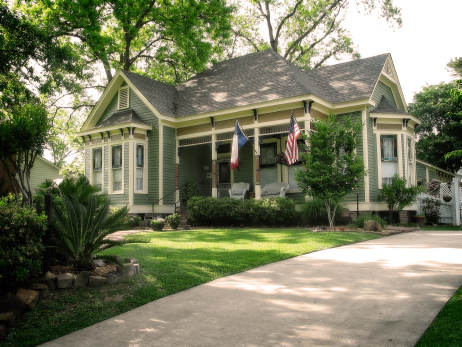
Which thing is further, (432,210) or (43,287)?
(432,210)

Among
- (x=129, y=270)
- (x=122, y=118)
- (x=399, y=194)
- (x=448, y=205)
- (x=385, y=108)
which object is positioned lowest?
(x=129, y=270)

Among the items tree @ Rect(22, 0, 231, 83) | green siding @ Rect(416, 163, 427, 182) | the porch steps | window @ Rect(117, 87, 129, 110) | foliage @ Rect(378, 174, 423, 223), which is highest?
tree @ Rect(22, 0, 231, 83)

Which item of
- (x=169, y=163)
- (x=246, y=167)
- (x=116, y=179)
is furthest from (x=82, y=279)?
(x=246, y=167)

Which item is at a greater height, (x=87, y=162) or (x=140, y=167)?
(x=87, y=162)

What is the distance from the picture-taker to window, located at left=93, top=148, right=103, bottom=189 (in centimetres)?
2008

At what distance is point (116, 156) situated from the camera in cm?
1936

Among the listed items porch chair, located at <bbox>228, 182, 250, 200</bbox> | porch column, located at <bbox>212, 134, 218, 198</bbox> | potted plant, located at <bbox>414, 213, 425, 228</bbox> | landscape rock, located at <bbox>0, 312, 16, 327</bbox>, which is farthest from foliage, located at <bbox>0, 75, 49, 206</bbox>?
potted plant, located at <bbox>414, 213, 425, 228</bbox>

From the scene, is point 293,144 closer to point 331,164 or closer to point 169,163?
point 331,164

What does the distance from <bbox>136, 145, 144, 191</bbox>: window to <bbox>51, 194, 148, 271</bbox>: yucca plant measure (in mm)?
12885

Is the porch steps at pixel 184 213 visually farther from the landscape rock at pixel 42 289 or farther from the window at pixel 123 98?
the landscape rock at pixel 42 289

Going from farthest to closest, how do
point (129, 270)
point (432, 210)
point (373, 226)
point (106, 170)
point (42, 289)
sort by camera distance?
point (106, 170) < point (432, 210) < point (373, 226) < point (129, 270) < point (42, 289)


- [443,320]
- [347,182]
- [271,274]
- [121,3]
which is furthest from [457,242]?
[121,3]

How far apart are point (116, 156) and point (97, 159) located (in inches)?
57.9

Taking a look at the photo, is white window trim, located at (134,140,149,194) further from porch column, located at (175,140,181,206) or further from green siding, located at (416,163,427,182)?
green siding, located at (416,163,427,182)
